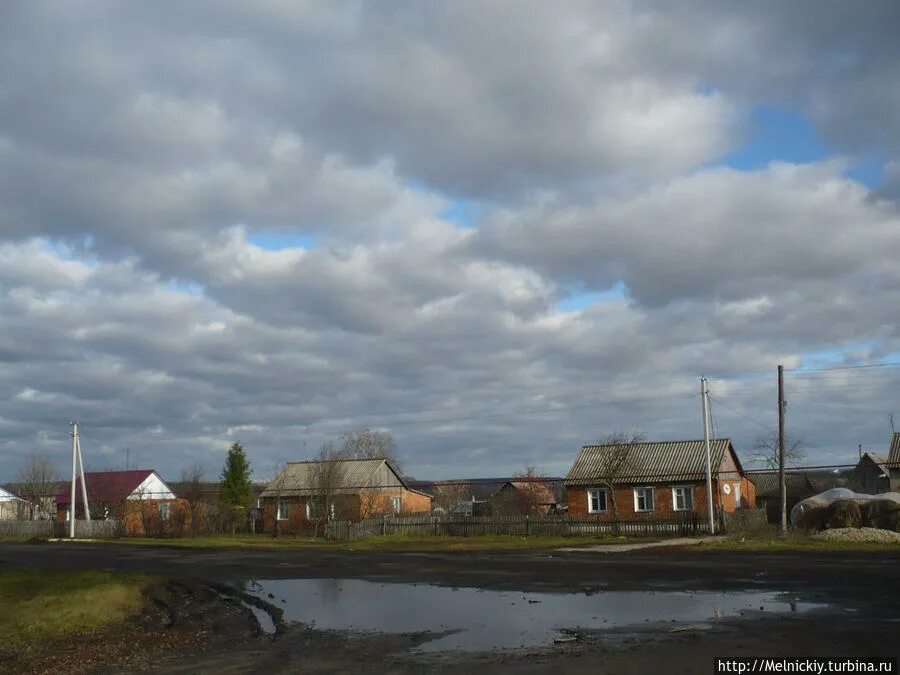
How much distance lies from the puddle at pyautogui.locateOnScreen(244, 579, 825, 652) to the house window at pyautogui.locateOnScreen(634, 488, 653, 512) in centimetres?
3736

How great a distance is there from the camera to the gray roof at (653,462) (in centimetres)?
5641

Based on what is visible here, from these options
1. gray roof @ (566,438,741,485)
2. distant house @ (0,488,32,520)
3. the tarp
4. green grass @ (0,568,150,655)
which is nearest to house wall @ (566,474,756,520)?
gray roof @ (566,438,741,485)

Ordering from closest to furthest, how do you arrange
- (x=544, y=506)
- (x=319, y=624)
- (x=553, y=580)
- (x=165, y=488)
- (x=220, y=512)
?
(x=319, y=624), (x=553, y=580), (x=220, y=512), (x=544, y=506), (x=165, y=488)

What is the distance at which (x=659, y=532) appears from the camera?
46.9 metres

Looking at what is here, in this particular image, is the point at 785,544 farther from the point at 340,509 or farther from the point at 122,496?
the point at 122,496

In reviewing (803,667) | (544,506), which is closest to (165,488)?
(544,506)

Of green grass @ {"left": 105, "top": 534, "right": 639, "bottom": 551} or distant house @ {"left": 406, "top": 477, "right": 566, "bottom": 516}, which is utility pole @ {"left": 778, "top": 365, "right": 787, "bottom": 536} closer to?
green grass @ {"left": 105, "top": 534, "right": 639, "bottom": 551}

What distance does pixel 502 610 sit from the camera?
1755 cm

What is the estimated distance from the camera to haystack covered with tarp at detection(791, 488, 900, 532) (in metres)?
40.6

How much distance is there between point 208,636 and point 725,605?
32.3ft

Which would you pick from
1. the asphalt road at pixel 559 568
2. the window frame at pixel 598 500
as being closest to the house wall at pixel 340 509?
the window frame at pixel 598 500

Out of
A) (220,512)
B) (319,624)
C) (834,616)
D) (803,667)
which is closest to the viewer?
(803,667)

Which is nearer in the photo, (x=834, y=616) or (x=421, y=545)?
(x=834, y=616)

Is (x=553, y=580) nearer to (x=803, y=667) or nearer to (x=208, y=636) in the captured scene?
(x=208, y=636)
